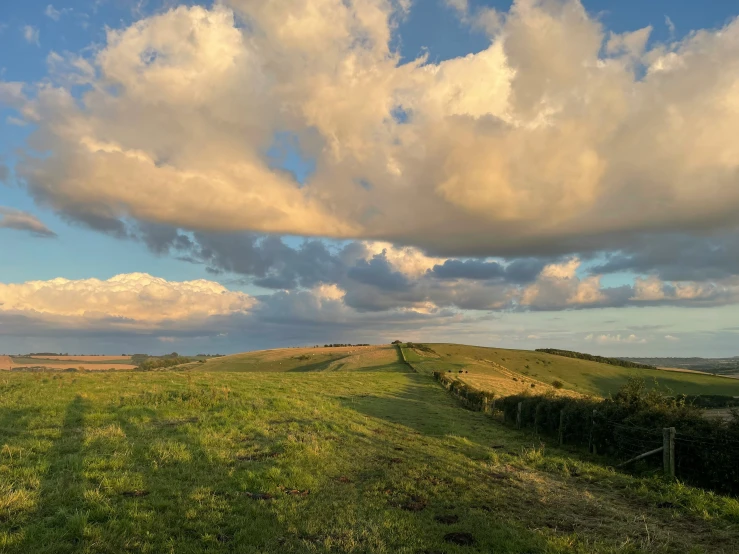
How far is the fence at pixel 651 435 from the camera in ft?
47.0

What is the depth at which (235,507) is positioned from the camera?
33.0 feet

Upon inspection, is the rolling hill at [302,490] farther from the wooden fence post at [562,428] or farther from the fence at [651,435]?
the wooden fence post at [562,428]

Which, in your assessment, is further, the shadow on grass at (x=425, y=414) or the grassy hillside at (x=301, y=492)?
the shadow on grass at (x=425, y=414)

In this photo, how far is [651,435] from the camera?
57.2 ft

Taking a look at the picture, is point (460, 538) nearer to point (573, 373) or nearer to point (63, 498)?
point (63, 498)

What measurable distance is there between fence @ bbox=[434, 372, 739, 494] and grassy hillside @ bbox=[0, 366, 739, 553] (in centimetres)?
144

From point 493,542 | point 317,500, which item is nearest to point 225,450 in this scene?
point 317,500

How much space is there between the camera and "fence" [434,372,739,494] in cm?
1432

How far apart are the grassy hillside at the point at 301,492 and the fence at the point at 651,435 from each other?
1440 mm

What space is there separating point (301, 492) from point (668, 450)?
12.8 meters

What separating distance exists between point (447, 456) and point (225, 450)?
8.19 meters

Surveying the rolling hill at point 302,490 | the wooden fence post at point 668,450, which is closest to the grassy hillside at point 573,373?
the rolling hill at point 302,490

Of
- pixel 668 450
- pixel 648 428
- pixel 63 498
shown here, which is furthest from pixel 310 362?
pixel 63 498

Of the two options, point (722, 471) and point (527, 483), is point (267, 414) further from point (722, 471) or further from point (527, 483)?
point (722, 471)
